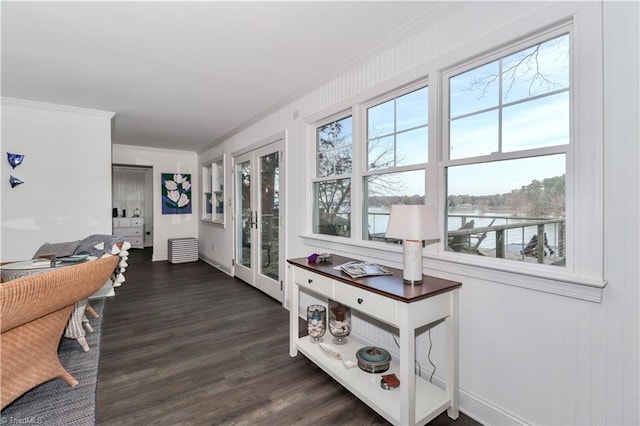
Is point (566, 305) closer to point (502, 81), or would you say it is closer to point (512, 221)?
point (512, 221)

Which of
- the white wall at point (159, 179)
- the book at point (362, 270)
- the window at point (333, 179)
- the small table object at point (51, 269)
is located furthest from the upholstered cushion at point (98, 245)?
the white wall at point (159, 179)

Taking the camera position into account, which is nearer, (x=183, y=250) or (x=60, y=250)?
(x=60, y=250)

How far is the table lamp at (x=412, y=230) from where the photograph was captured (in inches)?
66.9

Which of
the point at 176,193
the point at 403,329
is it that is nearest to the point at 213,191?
the point at 176,193

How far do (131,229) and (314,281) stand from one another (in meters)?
8.05

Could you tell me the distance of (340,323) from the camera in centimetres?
246

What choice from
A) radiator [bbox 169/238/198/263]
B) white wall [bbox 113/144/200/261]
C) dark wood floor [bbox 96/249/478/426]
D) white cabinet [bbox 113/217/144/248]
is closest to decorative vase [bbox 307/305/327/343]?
dark wood floor [bbox 96/249/478/426]

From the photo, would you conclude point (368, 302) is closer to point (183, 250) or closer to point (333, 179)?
point (333, 179)

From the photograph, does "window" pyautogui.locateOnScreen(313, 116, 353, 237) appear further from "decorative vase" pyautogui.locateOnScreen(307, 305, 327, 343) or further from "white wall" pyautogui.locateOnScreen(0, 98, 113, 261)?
"white wall" pyautogui.locateOnScreen(0, 98, 113, 261)

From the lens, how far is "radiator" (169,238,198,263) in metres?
6.35

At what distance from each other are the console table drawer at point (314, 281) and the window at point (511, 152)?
0.84 metres

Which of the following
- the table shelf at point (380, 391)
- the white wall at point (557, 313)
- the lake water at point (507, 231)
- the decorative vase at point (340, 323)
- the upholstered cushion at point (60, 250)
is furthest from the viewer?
the upholstered cushion at point (60, 250)

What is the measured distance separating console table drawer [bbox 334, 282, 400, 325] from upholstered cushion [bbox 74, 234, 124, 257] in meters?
2.30

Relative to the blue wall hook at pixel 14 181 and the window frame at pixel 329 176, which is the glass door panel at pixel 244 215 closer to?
the window frame at pixel 329 176
